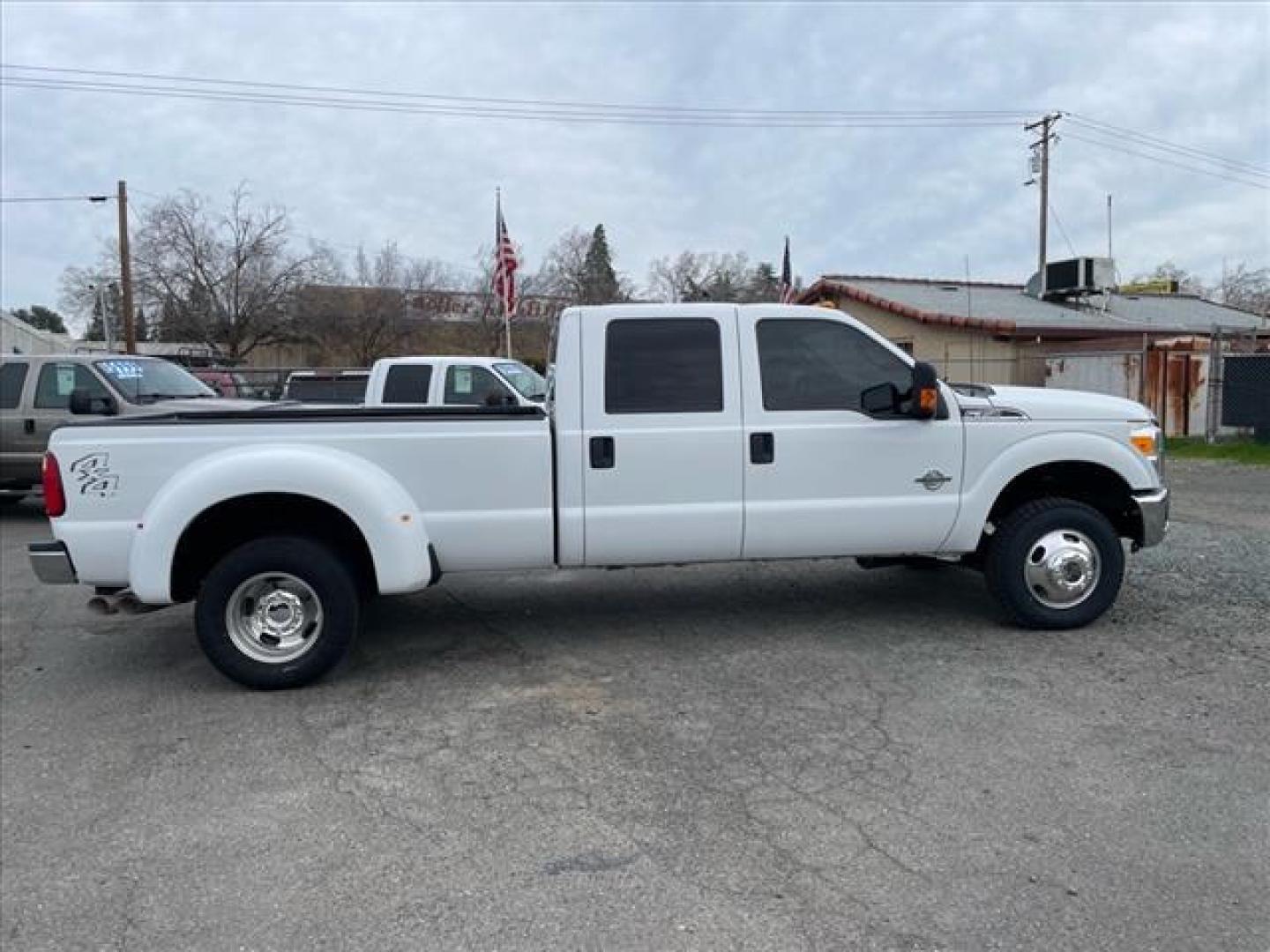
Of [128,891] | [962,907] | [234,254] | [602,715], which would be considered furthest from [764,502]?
[234,254]

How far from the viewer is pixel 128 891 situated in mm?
3043

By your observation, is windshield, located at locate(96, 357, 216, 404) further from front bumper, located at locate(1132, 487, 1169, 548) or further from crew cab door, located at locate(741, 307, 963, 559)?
front bumper, located at locate(1132, 487, 1169, 548)

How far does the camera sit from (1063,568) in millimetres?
5422

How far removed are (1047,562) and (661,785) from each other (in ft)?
9.81

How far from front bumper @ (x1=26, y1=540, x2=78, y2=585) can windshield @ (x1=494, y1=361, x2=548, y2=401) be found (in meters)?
6.49

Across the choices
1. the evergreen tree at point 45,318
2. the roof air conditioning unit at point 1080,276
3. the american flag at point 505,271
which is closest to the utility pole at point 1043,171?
the roof air conditioning unit at point 1080,276

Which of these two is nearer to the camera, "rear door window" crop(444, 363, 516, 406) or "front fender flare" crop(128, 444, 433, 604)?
"front fender flare" crop(128, 444, 433, 604)

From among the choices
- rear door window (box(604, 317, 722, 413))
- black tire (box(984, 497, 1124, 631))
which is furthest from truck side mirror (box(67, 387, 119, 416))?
black tire (box(984, 497, 1124, 631))

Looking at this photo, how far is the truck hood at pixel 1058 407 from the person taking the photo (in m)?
5.41

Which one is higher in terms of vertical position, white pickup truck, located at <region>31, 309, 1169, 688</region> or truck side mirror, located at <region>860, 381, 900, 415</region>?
truck side mirror, located at <region>860, 381, 900, 415</region>

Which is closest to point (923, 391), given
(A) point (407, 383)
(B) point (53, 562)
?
(B) point (53, 562)

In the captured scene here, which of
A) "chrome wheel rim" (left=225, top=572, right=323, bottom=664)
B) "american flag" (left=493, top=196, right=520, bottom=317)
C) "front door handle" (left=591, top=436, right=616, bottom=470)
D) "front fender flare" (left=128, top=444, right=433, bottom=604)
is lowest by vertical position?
"chrome wheel rim" (left=225, top=572, right=323, bottom=664)

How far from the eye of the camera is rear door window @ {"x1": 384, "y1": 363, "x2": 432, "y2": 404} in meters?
10.7

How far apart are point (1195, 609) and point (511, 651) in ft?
14.3
